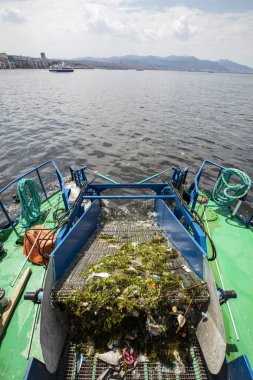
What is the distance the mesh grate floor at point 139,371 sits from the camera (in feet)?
11.6

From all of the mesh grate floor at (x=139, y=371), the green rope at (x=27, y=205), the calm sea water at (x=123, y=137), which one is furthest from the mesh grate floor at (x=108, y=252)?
the calm sea water at (x=123, y=137)

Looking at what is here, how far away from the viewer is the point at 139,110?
110ft

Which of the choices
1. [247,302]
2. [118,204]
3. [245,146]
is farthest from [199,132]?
[247,302]

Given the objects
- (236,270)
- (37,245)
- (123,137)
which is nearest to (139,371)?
(37,245)

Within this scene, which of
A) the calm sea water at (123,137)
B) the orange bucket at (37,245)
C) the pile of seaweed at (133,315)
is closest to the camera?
the pile of seaweed at (133,315)

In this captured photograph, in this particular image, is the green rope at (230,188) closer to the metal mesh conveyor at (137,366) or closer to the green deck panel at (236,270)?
the green deck panel at (236,270)

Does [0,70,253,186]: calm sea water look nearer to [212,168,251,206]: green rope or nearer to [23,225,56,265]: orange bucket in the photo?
[212,168,251,206]: green rope

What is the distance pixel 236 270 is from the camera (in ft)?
20.4

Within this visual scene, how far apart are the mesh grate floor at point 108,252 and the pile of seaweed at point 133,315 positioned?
0.54 ft

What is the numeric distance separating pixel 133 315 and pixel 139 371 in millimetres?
976

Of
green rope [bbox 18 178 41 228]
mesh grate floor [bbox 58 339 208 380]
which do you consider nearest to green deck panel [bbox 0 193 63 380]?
mesh grate floor [bbox 58 339 208 380]

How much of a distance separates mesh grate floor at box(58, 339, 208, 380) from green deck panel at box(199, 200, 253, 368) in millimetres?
1116

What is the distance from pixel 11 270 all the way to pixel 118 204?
6.71 meters

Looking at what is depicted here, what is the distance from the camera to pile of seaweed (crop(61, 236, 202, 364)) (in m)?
3.66
